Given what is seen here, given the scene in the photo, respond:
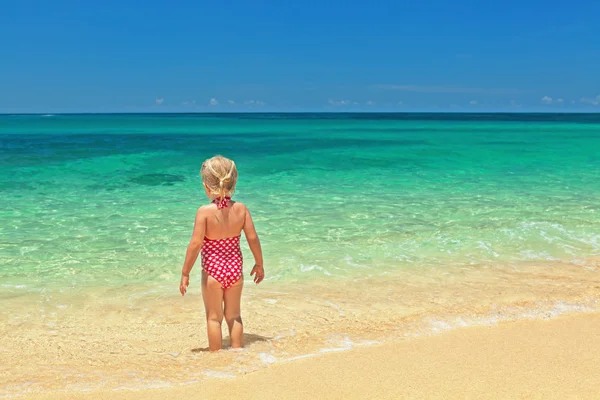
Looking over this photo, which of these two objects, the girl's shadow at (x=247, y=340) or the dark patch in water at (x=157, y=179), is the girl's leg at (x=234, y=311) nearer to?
the girl's shadow at (x=247, y=340)

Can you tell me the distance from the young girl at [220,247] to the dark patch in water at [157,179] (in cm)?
1117

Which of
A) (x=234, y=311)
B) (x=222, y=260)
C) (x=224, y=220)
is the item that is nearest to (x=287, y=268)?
(x=234, y=311)

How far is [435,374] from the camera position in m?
3.54

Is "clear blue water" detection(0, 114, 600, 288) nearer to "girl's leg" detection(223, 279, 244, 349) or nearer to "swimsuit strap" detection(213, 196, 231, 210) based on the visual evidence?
"girl's leg" detection(223, 279, 244, 349)

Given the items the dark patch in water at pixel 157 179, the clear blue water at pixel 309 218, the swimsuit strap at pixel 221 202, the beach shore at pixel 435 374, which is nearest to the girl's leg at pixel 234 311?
the beach shore at pixel 435 374

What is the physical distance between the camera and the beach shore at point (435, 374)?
3307 millimetres

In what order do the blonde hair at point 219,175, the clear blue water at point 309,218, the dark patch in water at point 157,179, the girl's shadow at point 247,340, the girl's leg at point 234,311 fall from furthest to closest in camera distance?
the dark patch in water at point 157,179
the clear blue water at point 309,218
the girl's shadow at point 247,340
the girl's leg at point 234,311
the blonde hair at point 219,175

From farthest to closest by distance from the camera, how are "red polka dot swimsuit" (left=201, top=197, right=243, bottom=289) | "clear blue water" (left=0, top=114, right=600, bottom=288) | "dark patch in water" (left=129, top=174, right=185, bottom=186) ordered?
"dark patch in water" (left=129, top=174, right=185, bottom=186), "clear blue water" (left=0, top=114, right=600, bottom=288), "red polka dot swimsuit" (left=201, top=197, right=243, bottom=289)

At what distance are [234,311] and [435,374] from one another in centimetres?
150

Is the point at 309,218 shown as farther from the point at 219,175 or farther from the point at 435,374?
the point at 435,374

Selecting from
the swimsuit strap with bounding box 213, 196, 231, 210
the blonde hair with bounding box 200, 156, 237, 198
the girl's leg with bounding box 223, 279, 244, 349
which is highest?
the blonde hair with bounding box 200, 156, 237, 198

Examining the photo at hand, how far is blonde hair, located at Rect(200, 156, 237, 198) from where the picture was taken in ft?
11.8

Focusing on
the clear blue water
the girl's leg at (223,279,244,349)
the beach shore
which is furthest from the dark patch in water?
the beach shore

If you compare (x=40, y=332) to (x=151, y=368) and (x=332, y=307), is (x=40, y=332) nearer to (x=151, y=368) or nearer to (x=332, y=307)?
(x=151, y=368)
